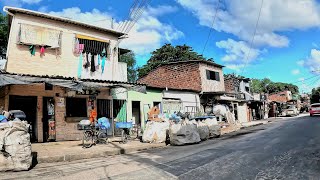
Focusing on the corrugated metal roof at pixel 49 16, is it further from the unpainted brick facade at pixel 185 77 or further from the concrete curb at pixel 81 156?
the unpainted brick facade at pixel 185 77

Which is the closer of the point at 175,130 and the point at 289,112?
the point at 175,130

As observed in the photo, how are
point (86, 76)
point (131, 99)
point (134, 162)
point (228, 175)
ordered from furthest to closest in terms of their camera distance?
1. point (131, 99)
2. point (86, 76)
3. point (134, 162)
4. point (228, 175)

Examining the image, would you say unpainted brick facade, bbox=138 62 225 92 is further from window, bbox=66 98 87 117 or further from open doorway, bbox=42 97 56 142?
open doorway, bbox=42 97 56 142

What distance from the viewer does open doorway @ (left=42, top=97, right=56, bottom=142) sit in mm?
15320

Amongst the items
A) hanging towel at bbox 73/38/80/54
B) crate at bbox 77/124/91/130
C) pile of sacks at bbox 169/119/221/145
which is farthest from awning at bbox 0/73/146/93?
hanging towel at bbox 73/38/80/54

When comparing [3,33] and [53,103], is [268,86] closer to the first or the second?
[3,33]

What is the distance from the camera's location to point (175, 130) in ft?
49.1

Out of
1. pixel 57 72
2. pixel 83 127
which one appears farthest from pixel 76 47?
pixel 83 127

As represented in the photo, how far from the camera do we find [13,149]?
325 inches

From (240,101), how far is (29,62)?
3280 cm

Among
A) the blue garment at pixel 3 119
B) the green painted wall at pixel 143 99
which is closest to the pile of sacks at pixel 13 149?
the blue garment at pixel 3 119

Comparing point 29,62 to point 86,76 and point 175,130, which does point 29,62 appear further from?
point 175,130

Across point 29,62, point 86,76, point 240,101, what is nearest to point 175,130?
point 86,76

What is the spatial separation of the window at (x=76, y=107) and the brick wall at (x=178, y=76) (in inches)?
651
